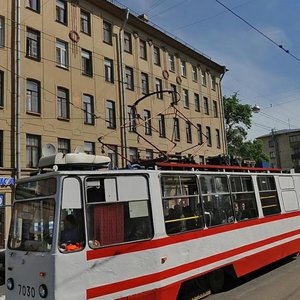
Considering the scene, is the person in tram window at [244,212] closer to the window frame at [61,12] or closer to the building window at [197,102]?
the window frame at [61,12]

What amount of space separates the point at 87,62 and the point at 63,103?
3.53 meters

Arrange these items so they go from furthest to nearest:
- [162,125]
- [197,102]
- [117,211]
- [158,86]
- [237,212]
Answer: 1. [197,102]
2. [158,86]
3. [162,125]
4. [237,212]
5. [117,211]

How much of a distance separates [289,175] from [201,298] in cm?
525

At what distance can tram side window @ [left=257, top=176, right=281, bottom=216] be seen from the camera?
10312mm

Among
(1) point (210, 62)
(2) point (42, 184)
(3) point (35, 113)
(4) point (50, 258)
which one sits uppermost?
(1) point (210, 62)

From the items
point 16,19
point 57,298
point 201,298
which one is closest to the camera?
point 57,298

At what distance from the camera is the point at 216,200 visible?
8562 mm

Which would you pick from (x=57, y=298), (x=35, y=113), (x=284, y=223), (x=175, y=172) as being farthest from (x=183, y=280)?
(x=35, y=113)

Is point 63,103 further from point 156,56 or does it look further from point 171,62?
point 171,62

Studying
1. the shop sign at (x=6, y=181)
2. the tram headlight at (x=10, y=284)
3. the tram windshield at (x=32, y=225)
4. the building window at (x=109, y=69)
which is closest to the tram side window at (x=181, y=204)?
the tram windshield at (x=32, y=225)

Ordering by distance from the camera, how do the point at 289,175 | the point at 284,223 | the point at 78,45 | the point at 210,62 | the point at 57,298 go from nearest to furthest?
the point at 57,298
the point at 284,223
the point at 289,175
the point at 78,45
the point at 210,62

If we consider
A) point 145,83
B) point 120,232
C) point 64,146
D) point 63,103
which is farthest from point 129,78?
point 120,232

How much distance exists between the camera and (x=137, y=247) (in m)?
6.71

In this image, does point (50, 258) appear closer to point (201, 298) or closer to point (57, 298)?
point (57, 298)
